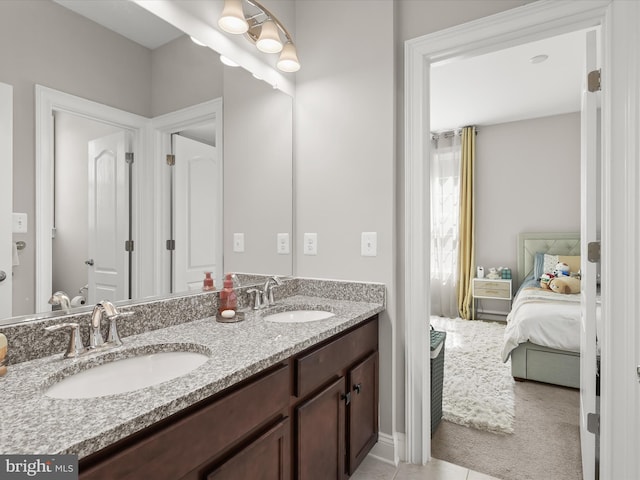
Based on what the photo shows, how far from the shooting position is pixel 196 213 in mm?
1620

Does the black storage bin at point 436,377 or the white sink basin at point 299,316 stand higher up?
the white sink basin at point 299,316

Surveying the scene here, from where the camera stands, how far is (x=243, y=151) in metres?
1.90

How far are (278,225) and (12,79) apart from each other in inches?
51.3

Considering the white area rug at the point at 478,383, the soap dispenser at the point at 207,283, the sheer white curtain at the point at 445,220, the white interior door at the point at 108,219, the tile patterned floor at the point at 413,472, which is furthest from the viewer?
the sheer white curtain at the point at 445,220

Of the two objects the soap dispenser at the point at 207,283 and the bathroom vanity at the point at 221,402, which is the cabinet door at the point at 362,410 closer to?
the bathroom vanity at the point at 221,402

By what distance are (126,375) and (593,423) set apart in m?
1.85

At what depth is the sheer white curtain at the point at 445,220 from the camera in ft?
17.6

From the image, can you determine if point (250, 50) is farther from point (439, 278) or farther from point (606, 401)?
point (439, 278)

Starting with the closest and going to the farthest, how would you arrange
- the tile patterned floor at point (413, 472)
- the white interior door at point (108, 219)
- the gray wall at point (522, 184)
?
the white interior door at point (108, 219)
the tile patterned floor at point (413, 472)
the gray wall at point (522, 184)

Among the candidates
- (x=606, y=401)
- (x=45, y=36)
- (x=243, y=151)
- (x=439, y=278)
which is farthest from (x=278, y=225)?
(x=439, y=278)

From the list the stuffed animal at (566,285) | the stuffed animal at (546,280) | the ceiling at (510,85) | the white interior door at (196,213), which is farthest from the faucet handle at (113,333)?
the stuffed animal at (546,280)

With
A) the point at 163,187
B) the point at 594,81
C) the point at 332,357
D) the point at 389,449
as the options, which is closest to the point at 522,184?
the point at 594,81

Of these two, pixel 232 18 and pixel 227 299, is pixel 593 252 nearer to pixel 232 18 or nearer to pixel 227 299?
pixel 227 299

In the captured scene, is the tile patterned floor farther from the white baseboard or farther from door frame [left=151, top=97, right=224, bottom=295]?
door frame [left=151, top=97, right=224, bottom=295]
